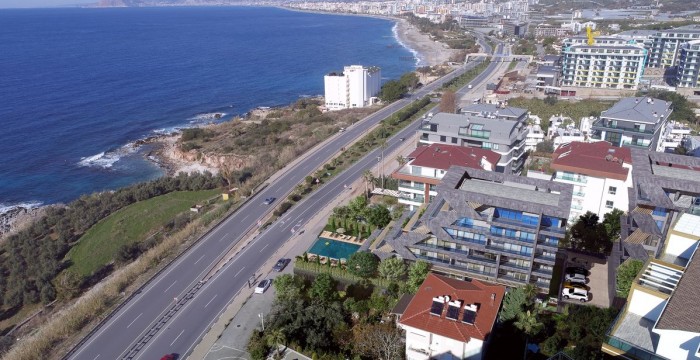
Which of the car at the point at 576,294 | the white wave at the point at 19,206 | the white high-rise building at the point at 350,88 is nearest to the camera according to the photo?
the car at the point at 576,294

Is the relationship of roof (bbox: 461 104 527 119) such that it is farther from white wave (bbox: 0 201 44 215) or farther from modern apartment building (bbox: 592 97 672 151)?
white wave (bbox: 0 201 44 215)

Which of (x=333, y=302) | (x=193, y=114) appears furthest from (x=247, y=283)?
(x=193, y=114)

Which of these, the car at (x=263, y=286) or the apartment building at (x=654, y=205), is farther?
the car at (x=263, y=286)

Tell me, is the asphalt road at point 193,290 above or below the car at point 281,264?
below

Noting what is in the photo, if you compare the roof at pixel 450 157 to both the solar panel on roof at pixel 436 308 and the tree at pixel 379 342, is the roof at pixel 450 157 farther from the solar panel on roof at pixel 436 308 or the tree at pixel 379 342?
the tree at pixel 379 342

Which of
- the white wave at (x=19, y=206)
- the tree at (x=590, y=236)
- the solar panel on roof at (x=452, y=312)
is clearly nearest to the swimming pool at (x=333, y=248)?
the solar panel on roof at (x=452, y=312)

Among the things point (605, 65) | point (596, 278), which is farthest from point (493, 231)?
point (605, 65)
